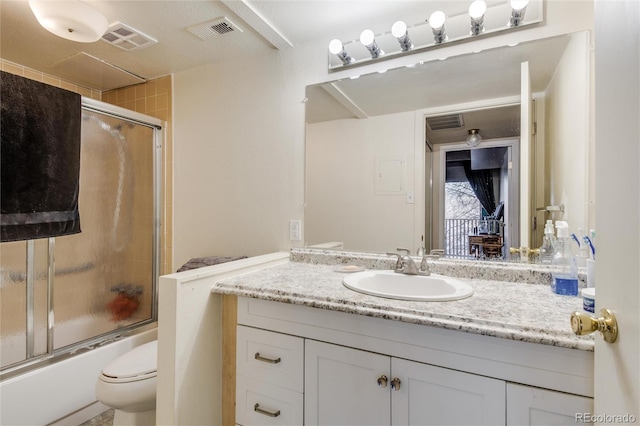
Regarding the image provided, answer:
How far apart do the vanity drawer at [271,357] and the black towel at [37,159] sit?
1.15 metres

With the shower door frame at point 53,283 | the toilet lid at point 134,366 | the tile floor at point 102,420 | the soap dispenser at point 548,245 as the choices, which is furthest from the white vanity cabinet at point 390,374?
the shower door frame at point 53,283

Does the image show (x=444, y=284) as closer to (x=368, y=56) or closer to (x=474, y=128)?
(x=474, y=128)

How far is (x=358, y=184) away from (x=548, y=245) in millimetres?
863

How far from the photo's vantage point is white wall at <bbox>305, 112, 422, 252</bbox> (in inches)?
59.1

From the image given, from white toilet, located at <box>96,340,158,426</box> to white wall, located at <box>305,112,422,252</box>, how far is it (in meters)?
0.98

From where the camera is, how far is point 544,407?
73 centimetres

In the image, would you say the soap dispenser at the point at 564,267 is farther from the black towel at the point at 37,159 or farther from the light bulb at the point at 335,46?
the black towel at the point at 37,159

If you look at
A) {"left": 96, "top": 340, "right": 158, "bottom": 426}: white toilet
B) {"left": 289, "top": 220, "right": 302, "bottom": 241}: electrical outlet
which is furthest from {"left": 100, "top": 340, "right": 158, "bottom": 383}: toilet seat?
{"left": 289, "top": 220, "right": 302, "bottom": 241}: electrical outlet

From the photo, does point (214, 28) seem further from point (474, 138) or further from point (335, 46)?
point (474, 138)

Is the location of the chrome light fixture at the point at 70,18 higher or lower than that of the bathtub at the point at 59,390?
higher

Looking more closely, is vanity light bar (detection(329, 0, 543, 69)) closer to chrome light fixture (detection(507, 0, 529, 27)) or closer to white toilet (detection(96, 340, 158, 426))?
chrome light fixture (detection(507, 0, 529, 27))

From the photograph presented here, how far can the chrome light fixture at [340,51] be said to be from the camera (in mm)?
1563

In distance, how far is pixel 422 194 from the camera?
1.46 m

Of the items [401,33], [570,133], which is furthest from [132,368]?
[570,133]
